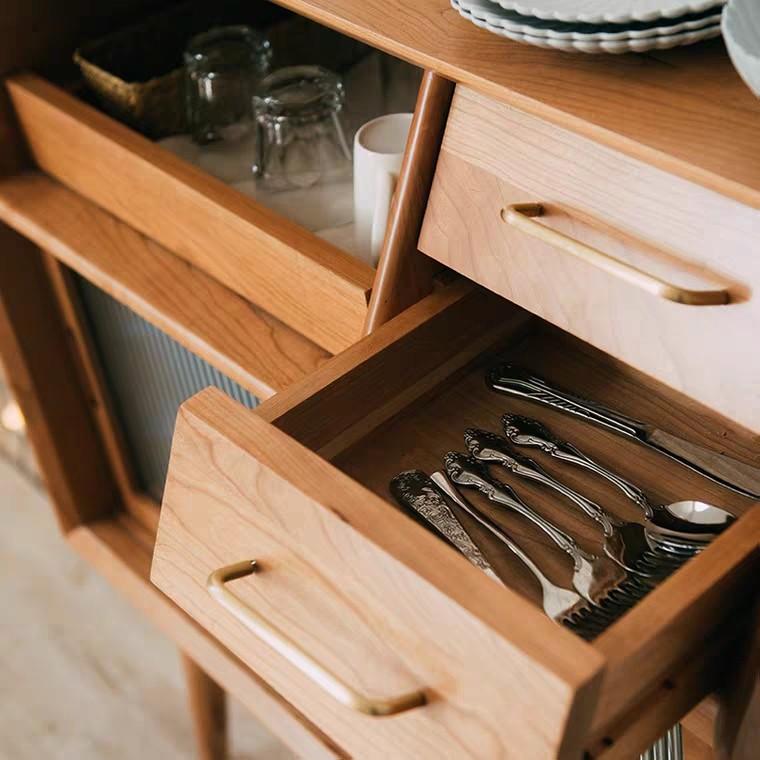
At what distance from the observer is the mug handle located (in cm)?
80

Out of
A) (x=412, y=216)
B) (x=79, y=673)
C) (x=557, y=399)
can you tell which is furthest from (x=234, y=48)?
(x=79, y=673)

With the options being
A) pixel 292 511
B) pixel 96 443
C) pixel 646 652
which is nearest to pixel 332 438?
pixel 292 511

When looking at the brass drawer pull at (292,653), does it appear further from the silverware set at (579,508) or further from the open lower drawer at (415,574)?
the silverware set at (579,508)

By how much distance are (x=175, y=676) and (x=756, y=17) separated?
3.88 ft

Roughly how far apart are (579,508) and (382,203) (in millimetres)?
278

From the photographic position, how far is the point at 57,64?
3.56ft

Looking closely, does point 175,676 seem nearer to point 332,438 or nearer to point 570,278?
point 332,438

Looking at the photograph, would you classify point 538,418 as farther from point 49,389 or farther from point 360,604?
point 49,389

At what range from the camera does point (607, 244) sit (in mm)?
614

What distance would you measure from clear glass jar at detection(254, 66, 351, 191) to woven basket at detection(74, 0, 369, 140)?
4.6 inches

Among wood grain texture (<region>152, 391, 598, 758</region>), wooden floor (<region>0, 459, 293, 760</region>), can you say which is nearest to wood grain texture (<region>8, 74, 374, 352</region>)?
wood grain texture (<region>152, 391, 598, 758</region>)

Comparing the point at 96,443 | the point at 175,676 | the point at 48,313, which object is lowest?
the point at 175,676

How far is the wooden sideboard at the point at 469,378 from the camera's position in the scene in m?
0.53

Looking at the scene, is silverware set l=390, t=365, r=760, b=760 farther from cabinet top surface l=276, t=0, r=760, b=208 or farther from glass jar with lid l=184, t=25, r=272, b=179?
glass jar with lid l=184, t=25, r=272, b=179
